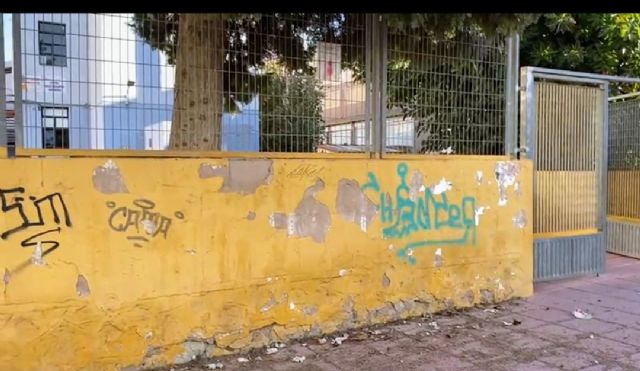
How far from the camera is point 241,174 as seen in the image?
5.05 metres

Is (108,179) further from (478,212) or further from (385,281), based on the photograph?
(478,212)

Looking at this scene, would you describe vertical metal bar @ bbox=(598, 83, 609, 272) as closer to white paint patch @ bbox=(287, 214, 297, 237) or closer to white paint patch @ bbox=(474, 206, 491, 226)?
white paint patch @ bbox=(474, 206, 491, 226)

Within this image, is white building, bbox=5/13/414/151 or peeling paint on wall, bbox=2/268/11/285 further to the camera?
white building, bbox=5/13/414/151

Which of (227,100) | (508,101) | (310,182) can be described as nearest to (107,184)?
(227,100)

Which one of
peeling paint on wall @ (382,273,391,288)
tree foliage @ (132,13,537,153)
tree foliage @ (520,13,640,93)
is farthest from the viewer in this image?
tree foliage @ (520,13,640,93)

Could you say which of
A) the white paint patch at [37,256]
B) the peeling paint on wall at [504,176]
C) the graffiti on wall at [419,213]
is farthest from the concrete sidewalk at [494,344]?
the white paint patch at [37,256]

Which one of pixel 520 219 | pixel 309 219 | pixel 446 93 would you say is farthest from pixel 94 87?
pixel 520 219

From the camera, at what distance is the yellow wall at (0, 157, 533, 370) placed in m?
4.26

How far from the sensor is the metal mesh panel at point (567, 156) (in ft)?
25.0

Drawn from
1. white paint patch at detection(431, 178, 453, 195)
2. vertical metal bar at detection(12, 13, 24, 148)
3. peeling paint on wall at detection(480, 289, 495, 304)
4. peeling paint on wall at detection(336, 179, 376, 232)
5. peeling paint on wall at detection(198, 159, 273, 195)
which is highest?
vertical metal bar at detection(12, 13, 24, 148)

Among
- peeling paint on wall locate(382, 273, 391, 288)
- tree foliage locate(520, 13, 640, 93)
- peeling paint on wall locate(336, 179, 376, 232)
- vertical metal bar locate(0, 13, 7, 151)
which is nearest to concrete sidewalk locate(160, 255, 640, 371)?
peeling paint on wall locate(382, 273, 391, 288)

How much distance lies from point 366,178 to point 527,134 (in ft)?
8.35

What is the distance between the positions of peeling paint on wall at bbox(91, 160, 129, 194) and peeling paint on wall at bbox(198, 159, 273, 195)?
0.62 m

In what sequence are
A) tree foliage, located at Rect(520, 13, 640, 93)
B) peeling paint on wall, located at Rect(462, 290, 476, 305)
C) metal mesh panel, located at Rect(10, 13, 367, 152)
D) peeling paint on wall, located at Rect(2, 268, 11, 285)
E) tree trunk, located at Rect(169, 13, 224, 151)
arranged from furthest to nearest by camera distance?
1. tree foliage, located at Rect(520, 13, 640, 93)
2. peeling paint on wall, located at Rect(462, 290, 476, 305)
3. tree trunk, located at Rect(169, 13, 224, 151)
4. metal mesh panel, located at Rect(10, 13, 367, 152)
5. peeling paint on wall, located at Rect(2, 268, 11, 285)
